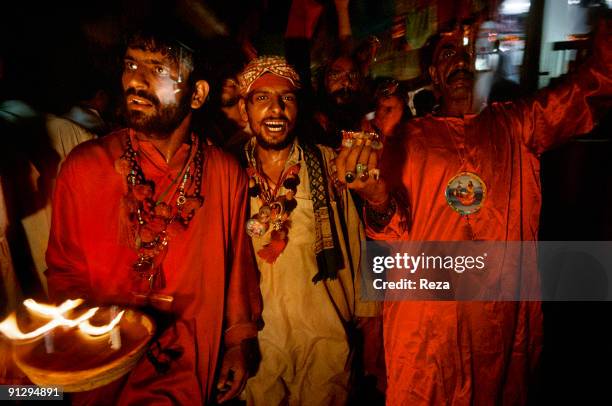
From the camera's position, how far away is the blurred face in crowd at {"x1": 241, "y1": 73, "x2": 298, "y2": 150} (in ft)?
7.80

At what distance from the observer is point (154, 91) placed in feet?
6.83

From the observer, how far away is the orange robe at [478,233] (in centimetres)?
228

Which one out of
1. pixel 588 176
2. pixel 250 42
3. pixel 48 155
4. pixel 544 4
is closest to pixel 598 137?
pixel 588 176

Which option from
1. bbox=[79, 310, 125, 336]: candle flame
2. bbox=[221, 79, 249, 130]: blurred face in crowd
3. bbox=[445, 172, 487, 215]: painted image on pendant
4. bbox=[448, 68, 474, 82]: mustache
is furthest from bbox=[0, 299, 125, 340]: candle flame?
bbox=[448, 68, 474, 82]: mustache

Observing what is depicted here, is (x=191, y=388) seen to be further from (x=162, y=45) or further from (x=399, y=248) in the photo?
(x=162, y=45)

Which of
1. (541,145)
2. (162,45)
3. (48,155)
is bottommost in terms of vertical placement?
(48,155)

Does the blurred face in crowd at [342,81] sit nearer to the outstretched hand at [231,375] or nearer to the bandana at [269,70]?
the bandana at [269,70]

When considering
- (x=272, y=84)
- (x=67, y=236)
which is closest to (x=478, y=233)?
(x=272, y=84)

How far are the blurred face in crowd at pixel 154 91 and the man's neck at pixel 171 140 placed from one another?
0.08ft

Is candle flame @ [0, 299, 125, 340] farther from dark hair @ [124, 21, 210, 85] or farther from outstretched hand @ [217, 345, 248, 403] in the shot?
dark hair @ [124, 21, 210, 85]

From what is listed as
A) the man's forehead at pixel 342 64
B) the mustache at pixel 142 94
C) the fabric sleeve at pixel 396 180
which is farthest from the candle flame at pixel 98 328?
the man's forehead at pixel 342 64

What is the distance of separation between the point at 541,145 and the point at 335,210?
1444 millimetres

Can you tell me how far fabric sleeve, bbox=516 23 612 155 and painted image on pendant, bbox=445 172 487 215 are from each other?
0.44 metres

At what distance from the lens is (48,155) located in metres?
2.68
